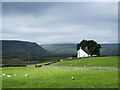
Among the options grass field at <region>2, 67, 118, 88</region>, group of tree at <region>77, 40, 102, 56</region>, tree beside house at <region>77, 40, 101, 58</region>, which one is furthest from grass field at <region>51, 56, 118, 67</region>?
group of tree at <region>77, 40, 102, 56</region>

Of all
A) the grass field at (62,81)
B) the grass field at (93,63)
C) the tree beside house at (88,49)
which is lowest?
the grass field at (93,63)

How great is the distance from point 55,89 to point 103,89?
4.48 metres

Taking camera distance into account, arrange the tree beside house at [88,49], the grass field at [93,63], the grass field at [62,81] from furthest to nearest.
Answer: the tree beside house at [88,49], the grass field at [93,63], the grass field at [62,81]

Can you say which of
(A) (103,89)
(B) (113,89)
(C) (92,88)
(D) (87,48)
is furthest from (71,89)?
(D) (87,48)

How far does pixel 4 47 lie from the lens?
627 feet

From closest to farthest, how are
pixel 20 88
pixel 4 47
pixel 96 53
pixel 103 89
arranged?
pixel 103 89, pixel 20 88, pixel 96 53, pixel 4 47

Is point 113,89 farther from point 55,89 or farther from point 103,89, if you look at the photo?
point 55,89

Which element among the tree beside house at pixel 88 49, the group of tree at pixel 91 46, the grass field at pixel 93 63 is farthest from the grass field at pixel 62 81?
the group of tree at pixel 91 46

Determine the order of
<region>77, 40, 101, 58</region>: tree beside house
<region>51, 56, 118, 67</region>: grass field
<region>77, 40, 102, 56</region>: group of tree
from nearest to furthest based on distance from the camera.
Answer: <region>51, 56, 118, 67</region>: grass field
<region>77, 40, 101, 58</region>: tree beside house
<region>77, 40, 102, 56</region>: group of tree

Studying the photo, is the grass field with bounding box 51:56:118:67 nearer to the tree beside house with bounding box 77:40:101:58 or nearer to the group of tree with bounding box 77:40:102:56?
the tree beside house with bounding box 77:40:101:58

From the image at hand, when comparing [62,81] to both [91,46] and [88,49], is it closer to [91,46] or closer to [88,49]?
[91,46]

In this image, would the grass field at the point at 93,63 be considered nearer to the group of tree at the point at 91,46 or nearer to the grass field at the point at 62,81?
the grass field at the point at 62,81

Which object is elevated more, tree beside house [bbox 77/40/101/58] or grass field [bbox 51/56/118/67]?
tree beside house [bbox 77/40/101/58]

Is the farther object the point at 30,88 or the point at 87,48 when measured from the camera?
the point at 87,48
